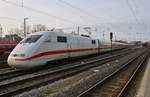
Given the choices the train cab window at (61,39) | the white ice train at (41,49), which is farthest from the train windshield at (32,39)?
the train cab window at (61,39)

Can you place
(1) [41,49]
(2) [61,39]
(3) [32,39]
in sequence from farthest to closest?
(2) [61,39]
(3) [32,39]
(1) [41,49]

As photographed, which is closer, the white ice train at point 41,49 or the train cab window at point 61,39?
the white ice train at point 41,49

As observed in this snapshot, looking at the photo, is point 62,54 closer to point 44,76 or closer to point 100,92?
point 44,76

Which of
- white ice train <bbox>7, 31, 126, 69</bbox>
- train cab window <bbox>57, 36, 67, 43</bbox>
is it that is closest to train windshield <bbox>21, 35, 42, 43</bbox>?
white ice train <bbox>7, 31, 126, 69</bbox>

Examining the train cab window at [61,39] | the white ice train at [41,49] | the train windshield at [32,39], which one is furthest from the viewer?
the train cab window at [61,39]

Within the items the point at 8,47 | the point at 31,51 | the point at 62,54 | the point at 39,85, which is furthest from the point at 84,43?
the point at 39,85

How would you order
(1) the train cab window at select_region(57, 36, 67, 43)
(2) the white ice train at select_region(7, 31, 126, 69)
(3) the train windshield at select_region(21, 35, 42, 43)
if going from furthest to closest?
(1) the train cab window at select_region(57, 36, 67, 43)
(3) the train windshield at select_region(21, 35, 42, 43)
(2) the white ice train at select_region(7, 31, 126, 69)

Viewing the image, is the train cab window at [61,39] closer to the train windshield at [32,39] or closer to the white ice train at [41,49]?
the white ice train at [41,49]

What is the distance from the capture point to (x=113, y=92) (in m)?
10.1

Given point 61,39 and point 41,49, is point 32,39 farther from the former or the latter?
point 61,39

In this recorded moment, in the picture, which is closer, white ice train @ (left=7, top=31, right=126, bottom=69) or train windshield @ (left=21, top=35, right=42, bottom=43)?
white ice train @ (left=7, top=31, right=126, bottom=69)

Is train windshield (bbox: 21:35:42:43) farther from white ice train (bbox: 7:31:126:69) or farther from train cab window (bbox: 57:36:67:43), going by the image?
train cab window (bbox: 57:36:67:43)

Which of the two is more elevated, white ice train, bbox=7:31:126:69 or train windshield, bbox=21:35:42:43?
train windshield, bbox=21:35:42:43

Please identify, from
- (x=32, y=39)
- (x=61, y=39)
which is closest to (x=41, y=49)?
(x=32, y=39)
